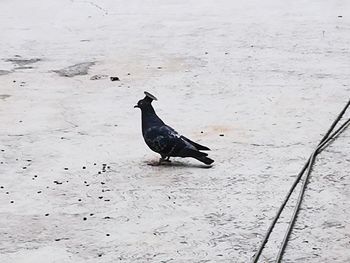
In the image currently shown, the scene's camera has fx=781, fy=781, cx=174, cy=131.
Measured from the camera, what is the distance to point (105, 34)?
7.40m

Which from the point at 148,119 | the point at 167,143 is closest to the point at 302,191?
the point at 167,143

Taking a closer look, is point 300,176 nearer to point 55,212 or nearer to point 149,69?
point 55,212

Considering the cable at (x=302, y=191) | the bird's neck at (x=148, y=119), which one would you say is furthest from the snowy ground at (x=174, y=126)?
the bird's neck at (x=148, y=119)

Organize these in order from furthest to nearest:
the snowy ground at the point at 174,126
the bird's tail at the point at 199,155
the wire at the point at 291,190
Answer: the bird's tail at the point at 199,155, the snowy ground at the point at 174,126, the wire at the point at 291,190

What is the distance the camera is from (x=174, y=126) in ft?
15.5

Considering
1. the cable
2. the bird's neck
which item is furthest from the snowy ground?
the bird's neck

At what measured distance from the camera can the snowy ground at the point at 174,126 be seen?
10.7 ft

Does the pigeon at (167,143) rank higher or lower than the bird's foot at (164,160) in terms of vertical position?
higher

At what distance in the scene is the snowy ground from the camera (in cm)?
326

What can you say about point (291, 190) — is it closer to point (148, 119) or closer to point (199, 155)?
point (199, 155)

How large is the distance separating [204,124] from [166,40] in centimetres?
249

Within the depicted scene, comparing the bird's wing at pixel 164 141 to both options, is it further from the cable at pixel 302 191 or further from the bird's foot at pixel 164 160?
the cable at pixel 302 191

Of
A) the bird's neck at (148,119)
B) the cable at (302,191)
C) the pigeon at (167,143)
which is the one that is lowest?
the cable at (302,191)

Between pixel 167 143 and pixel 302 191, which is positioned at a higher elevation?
pixel 167 143
